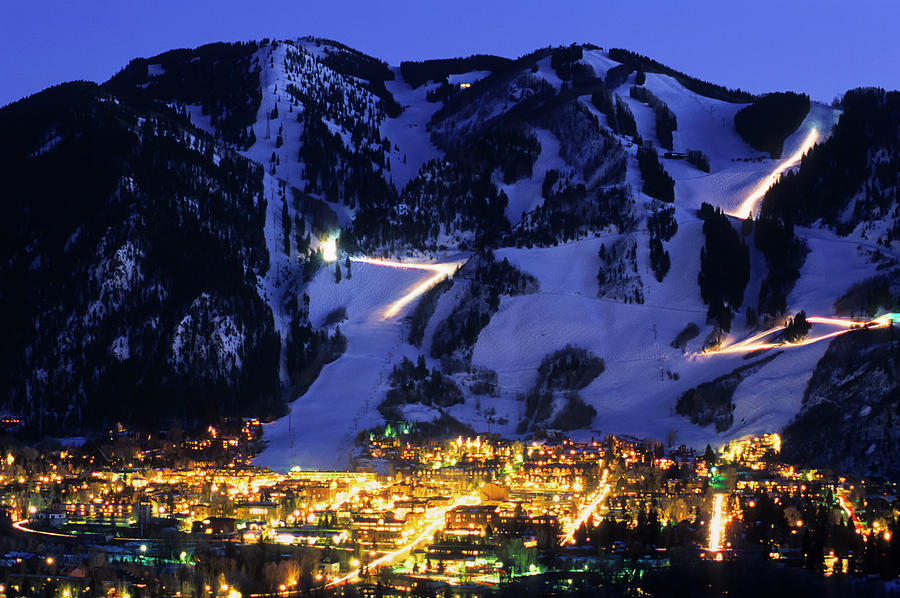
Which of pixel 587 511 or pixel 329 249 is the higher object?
pixel 329 249

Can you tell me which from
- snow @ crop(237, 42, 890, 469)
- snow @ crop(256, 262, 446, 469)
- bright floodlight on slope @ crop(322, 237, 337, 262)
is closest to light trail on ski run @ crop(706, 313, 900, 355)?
snow @ crop(237, 42, 890, 469)

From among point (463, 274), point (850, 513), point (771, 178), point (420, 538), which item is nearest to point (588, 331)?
point (463, 274)

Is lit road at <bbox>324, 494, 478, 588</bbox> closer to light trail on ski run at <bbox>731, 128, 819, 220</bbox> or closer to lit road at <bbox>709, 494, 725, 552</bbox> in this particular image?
lit road at <bbox>709, 494, 725, 552</bbox>

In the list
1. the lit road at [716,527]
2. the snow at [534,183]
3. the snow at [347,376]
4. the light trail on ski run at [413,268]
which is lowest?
the lit road at [716,527]

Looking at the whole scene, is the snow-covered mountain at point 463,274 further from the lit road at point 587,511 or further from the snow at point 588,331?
the lit road at point 587,511

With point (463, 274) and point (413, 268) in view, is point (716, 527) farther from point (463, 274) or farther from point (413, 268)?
point (413, 268)

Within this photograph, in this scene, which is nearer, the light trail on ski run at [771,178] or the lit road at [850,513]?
the lit road at [850,513]

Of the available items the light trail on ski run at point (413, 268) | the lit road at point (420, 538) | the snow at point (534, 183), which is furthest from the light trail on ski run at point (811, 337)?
the snow at point (534, 183)
